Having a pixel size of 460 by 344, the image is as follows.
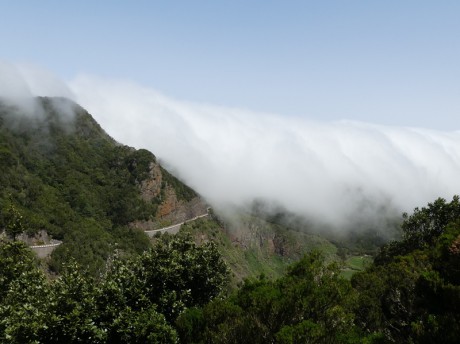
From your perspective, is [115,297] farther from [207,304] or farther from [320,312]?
[320,312]

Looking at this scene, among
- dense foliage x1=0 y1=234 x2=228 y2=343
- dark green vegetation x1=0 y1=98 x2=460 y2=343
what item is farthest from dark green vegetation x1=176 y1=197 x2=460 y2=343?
dense foliage x1=0 y1=234 x2=228 y2=343

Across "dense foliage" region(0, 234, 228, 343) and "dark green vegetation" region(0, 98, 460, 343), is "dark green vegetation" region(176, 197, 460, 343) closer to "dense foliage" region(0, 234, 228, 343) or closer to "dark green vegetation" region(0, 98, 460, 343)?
"dark green vegetation" region(0, 98, 460, 343)

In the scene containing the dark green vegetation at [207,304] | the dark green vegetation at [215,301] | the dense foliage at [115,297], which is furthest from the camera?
the dense foliage at [115,297]

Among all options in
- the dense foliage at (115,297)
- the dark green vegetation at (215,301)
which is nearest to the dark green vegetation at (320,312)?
the dark green vegetation at (215,301)

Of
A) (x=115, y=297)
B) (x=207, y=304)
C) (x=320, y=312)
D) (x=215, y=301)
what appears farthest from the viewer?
(x=115, y=297)

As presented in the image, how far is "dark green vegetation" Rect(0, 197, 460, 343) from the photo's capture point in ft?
92.7

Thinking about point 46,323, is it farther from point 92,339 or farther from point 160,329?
point 160,329

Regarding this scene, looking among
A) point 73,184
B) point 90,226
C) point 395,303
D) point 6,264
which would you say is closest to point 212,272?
point 395,303

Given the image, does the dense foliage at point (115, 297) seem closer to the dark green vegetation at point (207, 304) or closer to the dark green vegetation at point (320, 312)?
the dark green vegetation at point (207, 304)

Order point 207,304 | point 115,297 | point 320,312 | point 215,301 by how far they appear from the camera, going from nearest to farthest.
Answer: point 320,312 < point 215,301 < point 207,304 < point 115,297

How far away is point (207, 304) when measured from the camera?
35188 mm

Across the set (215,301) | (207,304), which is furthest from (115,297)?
(215,301)

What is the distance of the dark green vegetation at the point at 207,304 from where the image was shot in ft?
92.7

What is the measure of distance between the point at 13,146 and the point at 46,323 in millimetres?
175977
